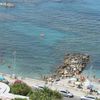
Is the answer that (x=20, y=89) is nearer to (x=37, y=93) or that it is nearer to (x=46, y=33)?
(x=37, y=93)

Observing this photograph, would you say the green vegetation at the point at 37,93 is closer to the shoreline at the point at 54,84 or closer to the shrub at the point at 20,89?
the shrub at the point at 20,89

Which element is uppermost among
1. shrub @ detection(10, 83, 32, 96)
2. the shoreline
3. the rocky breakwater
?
shrub @ detection(10, 83, 32, 96)

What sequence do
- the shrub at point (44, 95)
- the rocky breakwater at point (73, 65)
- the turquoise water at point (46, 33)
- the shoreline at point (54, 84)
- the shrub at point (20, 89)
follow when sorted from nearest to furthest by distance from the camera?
the shrub at point (44, 95) < the shrub at point (20, 89) < the shoreline at point (54, 84) < the rocky breakwater at point (73, 65) < the turquoise water at point (46, 33)

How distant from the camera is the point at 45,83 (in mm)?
71312

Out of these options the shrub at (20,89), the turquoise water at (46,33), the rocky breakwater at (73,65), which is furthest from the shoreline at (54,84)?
the shrub at (20,89)

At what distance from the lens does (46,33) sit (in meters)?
102

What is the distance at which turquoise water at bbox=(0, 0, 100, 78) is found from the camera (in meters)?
84.2

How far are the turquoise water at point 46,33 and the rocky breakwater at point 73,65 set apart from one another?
140cm

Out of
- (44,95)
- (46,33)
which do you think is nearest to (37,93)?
(44,95)

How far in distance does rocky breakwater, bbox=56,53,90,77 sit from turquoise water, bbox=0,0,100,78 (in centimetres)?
140

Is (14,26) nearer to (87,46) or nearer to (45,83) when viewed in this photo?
(87,46)

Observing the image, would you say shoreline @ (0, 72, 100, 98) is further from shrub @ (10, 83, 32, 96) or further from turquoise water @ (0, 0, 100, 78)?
shrub @ (10, 83, 32, 96)

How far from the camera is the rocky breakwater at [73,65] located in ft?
256

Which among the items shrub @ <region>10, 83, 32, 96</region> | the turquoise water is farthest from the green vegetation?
the turquoise water
